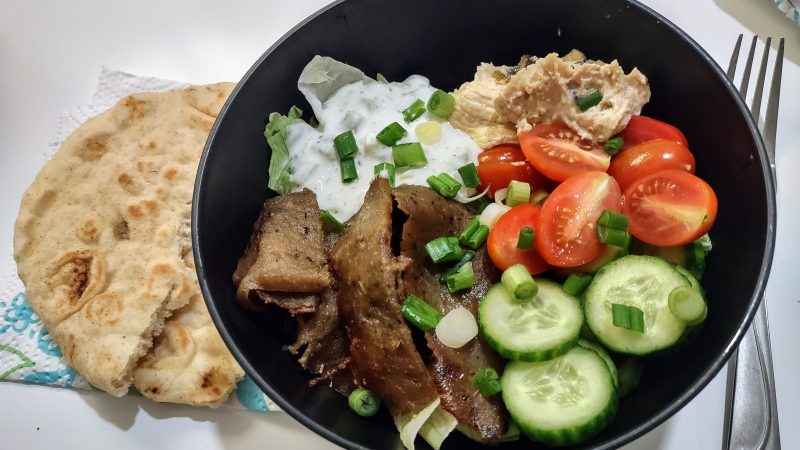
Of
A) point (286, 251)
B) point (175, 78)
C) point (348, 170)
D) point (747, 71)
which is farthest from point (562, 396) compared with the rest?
point (175, 78)

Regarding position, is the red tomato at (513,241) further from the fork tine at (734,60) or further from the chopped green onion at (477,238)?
the fork tine at (734,60)

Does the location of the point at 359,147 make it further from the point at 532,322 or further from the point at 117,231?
the point at 117,231

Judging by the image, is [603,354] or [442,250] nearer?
[603,354]

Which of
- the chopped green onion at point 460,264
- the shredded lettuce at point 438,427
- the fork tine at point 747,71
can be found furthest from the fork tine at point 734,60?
the shredded lettuce at point 438,427

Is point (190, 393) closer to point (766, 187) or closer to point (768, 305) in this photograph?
point (766, 187)

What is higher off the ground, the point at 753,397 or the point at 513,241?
the point at 513,241

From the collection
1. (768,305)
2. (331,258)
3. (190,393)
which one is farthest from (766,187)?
(190,393)

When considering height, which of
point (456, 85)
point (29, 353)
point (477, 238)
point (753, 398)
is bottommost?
point (753, 398)
